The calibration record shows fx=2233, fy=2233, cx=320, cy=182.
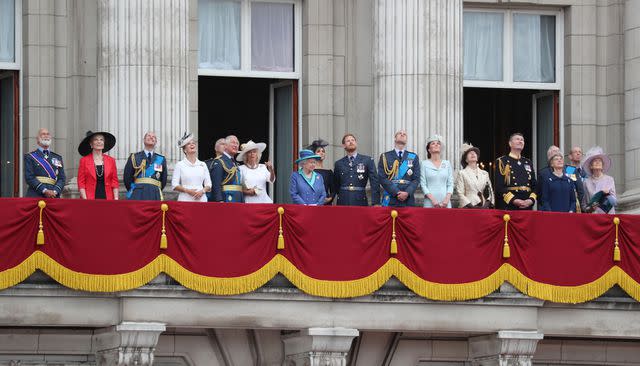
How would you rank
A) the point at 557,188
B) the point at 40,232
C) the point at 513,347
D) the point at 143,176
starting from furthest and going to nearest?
the point at 557,188 → the point at 143,176 → the point at 513,347 → the point at 40,232

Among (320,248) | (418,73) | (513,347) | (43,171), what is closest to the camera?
(320,248)

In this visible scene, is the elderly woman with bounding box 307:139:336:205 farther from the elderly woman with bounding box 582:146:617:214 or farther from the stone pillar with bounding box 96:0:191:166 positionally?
the elderly woman with bounding box 582:146:617:214

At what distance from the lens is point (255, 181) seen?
136 ft

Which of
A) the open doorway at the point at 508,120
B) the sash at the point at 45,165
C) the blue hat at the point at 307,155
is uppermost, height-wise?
the open doorway at the point at 508,120

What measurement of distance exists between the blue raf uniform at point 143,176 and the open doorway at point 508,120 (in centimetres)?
949

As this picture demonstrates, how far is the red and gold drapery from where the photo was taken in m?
39.0

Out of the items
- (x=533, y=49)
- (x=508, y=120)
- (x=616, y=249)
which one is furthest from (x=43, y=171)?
(x=533, y=49)

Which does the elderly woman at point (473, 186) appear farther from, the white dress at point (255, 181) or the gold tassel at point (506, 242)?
the white dress at point (255, 181)

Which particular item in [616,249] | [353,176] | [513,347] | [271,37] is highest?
[271,37]

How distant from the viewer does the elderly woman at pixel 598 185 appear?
4375 cm

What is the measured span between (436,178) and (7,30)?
9.51 m

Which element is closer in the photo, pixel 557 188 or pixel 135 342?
pixel 135 342

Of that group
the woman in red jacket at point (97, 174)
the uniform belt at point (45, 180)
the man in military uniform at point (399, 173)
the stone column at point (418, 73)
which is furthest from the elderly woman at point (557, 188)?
the uniform belt at point (45, 180)

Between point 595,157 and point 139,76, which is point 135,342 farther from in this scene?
point 595,157
